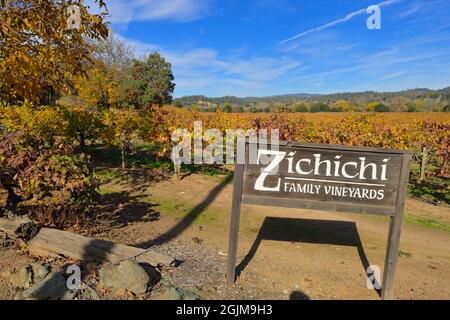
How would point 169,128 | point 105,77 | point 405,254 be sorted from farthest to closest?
1. point 105,77
2. point 169,128
3. point 405,254

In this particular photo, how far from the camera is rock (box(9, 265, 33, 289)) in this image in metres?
3.64

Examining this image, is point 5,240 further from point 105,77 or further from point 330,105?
point 330,105

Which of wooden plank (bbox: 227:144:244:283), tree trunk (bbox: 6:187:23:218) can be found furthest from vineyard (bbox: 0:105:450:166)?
wooden plank (bbox: 227:144:244:283)

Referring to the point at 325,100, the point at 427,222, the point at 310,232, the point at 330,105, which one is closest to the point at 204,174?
the point at 310,232

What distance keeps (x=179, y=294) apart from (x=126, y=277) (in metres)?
0.61

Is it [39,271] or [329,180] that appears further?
A: [329,180]

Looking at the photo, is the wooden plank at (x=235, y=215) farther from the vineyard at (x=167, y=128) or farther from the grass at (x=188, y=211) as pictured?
the vineyard at (x=167, y=128)

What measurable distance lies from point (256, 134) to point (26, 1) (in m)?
8.88

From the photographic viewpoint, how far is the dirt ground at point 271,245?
13.8 feet

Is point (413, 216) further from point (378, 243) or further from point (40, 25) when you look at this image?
Result: point (40, 25)

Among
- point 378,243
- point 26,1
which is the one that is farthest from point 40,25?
point 378,243

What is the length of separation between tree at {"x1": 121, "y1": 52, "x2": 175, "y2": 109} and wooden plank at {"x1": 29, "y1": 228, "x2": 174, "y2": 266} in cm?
4073

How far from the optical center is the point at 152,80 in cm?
4762

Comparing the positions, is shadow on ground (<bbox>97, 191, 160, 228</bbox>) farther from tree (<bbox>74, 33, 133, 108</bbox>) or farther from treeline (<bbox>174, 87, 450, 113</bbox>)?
tree (<bbox>74, 33, 133, 108</bbox>)
